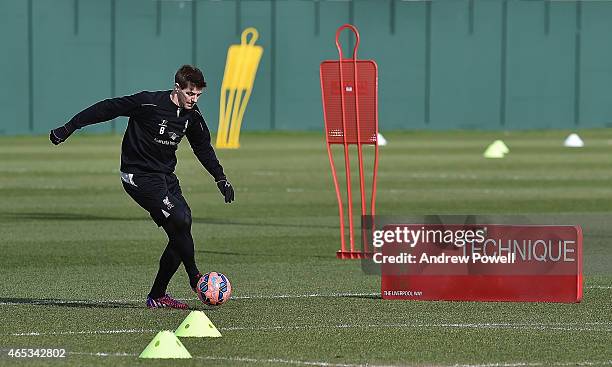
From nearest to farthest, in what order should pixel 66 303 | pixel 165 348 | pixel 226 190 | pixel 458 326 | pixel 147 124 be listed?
1. pixel 165 348
2. pixel 458 326
3. pixel 147 124
4. pixel 226 190
5. pixel 66 303

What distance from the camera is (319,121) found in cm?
5797

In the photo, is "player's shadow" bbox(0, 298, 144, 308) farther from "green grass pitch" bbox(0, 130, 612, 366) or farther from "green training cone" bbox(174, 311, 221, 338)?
"green training cone" bbox(174, 311, 221, 338)

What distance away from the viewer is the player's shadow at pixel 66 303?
41.0 feet

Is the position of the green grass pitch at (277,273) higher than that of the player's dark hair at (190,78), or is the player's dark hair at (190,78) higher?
the player's dark hair at (190,78)

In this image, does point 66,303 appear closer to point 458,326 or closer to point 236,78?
point 458,326

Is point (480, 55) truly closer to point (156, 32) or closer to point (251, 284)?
point (156, 32)

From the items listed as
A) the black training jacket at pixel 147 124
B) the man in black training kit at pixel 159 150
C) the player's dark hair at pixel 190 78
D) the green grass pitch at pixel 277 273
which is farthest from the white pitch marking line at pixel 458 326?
the player's dark hair at pixel 190 78

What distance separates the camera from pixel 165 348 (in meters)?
9.49

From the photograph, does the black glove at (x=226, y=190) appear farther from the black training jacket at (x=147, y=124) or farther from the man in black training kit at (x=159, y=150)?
the black training jacket at (x=147, y=124)

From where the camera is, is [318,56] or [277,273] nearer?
[277,273]

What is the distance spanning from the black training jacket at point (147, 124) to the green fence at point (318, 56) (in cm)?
4281

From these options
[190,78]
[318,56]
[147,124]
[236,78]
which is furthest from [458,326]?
[318,56]

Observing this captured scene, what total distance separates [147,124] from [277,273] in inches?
140

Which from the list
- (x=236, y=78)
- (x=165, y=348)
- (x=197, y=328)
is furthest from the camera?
(x=236, y=78)
